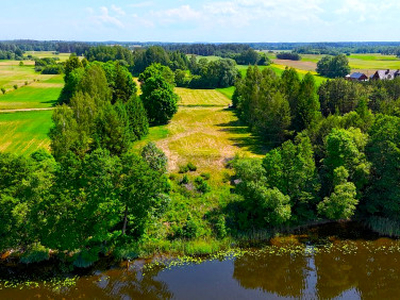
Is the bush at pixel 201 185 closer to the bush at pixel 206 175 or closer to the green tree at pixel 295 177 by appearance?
the bush at pixel 206 175

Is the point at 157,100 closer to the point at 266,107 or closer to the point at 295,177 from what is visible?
the point at 266,107

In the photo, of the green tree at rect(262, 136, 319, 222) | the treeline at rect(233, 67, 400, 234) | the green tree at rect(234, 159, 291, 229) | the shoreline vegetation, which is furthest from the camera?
the green tree at rect(262, 136, 319, 222)

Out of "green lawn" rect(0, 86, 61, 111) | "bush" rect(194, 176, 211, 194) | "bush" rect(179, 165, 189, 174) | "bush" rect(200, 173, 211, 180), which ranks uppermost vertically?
"green lawn" rect(0, 86, 61, 111)

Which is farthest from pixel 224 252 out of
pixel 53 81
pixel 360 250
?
pixel 53 81

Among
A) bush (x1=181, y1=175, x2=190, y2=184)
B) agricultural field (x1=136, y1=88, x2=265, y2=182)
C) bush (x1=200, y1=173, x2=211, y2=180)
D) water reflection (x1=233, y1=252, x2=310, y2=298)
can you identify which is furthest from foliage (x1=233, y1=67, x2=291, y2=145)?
water reflection (x1=233, y1=252, x2=310, y2=298)

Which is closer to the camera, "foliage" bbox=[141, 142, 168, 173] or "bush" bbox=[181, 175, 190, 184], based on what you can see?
"foliage" bbox=[141, 142, 168, 173]

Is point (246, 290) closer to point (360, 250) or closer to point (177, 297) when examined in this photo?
point (177, 297)

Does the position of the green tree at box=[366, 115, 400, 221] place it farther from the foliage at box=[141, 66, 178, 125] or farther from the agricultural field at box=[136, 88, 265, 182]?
the foliage at box=[141, 66, 178, 125]

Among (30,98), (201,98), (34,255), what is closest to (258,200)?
(34,255)
